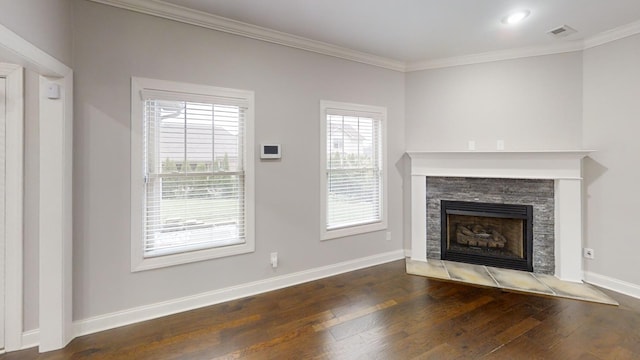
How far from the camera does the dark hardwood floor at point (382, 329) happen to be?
82.3 inches

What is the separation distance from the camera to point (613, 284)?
307cm

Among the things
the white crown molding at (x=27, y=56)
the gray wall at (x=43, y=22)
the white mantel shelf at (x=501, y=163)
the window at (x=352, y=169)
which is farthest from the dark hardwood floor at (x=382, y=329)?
the gray wall at (x=43, y=22)

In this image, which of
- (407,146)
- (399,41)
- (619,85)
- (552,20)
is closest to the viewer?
(552,20)

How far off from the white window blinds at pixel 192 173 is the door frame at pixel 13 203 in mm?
771

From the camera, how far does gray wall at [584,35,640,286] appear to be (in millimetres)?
2951

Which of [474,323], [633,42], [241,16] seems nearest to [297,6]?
[241,16]

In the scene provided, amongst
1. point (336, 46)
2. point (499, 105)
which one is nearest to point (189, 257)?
point (336, 46)

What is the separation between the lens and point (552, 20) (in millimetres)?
2795

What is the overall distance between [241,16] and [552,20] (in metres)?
3.00

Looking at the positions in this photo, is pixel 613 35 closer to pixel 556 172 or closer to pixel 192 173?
pixel 556 172

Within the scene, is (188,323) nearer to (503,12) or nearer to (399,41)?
(399,41)

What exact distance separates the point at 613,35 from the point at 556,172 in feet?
4.94

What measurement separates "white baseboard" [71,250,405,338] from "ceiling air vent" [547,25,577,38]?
3.21 m

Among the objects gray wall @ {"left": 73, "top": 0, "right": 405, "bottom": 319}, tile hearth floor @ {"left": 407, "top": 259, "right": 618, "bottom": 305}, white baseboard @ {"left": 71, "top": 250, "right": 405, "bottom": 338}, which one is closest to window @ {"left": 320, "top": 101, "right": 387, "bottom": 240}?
gray wall @ {"left": 73, "top": 0, "right": 405, "bottom": 319}
